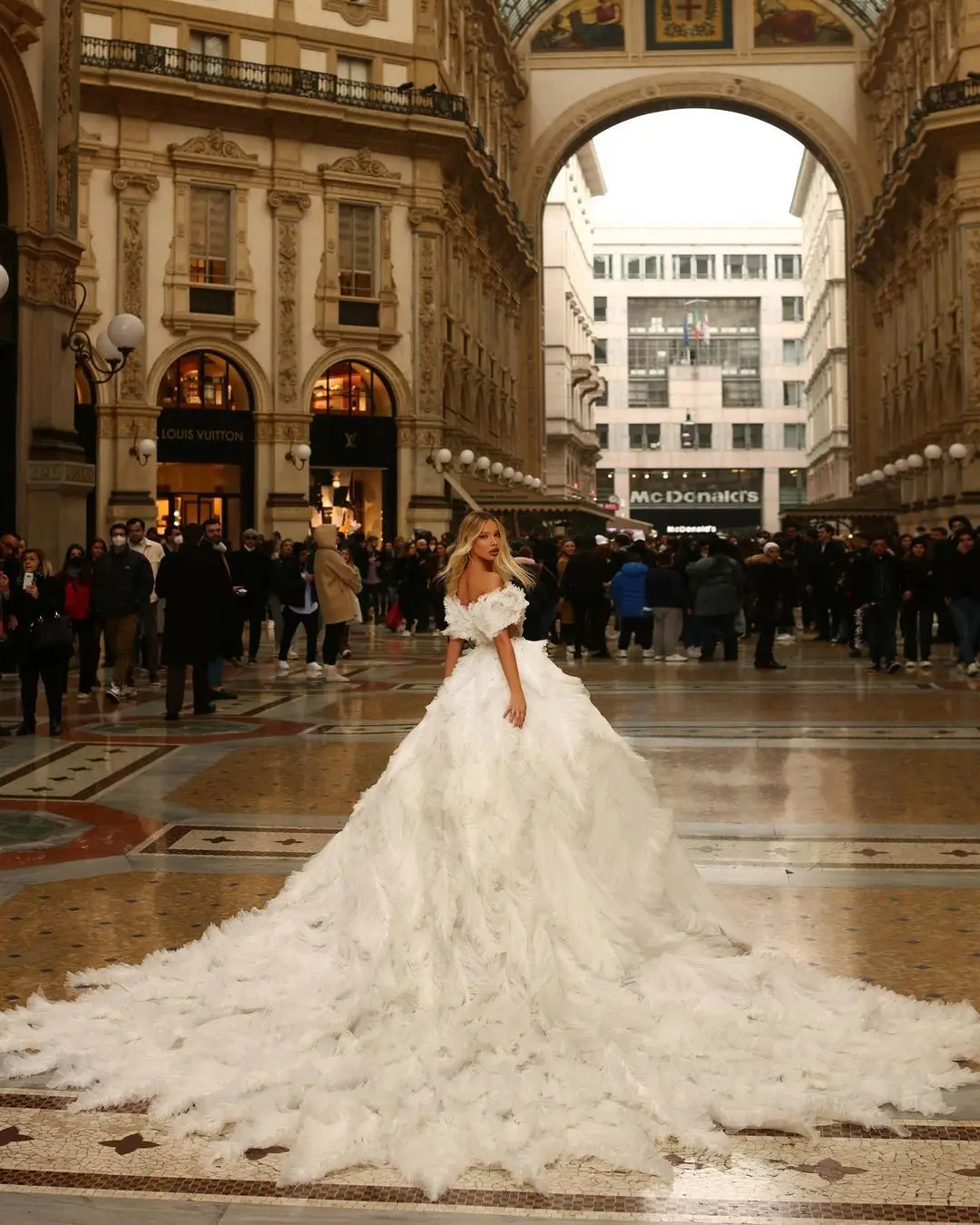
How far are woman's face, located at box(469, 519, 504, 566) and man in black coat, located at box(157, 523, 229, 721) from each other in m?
8.83

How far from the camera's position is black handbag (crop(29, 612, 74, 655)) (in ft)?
42.2

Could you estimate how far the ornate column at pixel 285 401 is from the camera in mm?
35562

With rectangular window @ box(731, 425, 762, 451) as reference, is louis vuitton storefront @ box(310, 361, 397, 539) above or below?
below

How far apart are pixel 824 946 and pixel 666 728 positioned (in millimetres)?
7080

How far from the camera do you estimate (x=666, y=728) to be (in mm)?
13188

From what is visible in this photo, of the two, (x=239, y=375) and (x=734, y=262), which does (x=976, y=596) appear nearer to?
(x=239, y=375)

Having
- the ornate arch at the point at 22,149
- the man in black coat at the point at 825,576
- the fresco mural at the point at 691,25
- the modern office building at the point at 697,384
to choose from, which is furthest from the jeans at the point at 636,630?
the modern office building at the point at 697,384

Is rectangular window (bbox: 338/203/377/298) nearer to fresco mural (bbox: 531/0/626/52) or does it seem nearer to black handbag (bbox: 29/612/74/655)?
fresco mural (bbox: 531/0/626/52)

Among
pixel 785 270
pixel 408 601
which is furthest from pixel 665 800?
pixel 785 270

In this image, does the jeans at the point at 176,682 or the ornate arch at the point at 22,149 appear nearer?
the jeans at the point at 176,682

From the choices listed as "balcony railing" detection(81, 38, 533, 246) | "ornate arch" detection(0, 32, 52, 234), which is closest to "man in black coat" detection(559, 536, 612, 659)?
"ornate arch" detection(0, 32, 52, 234)

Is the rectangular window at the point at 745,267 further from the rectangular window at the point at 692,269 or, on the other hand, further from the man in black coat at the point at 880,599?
the man in black coat at the point at 880,599

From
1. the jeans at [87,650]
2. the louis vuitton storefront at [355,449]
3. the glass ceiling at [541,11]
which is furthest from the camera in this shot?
the glass ceiling at [541,11]

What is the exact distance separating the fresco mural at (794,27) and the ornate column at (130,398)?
24.4 m
